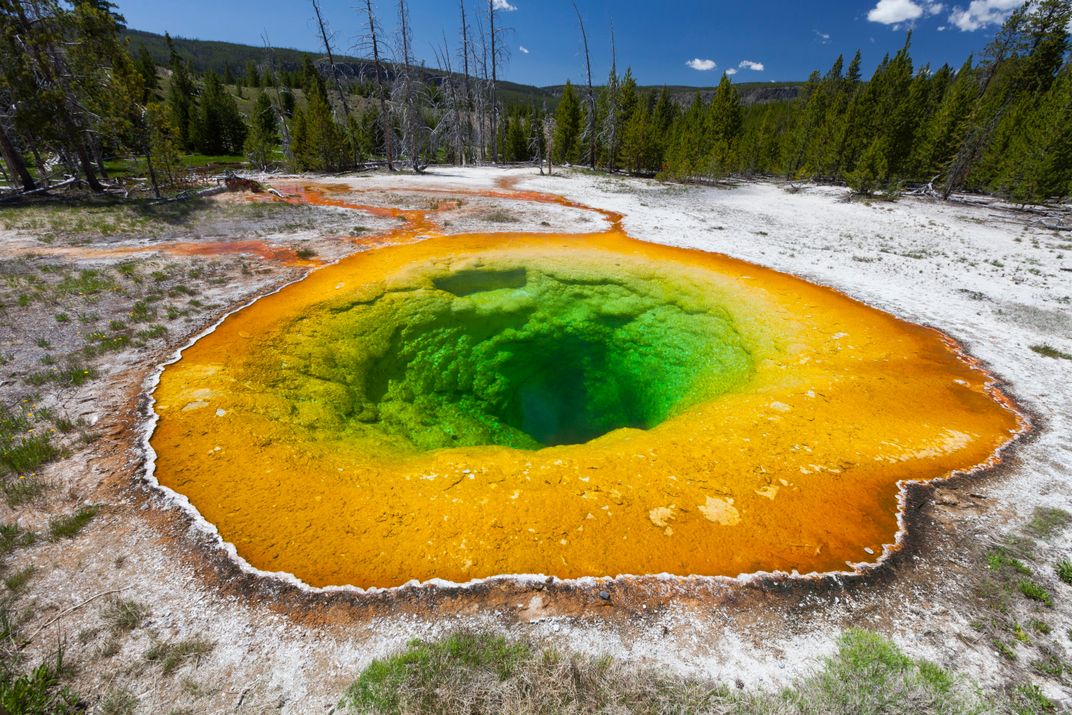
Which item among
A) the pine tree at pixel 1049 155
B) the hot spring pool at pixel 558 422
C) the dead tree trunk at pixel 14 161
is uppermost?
the pine tree at pixel 1049 155

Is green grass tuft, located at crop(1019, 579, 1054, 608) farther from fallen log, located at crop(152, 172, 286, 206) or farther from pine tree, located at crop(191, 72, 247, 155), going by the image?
pine tree, located at crop(191, 72, 247, 155)

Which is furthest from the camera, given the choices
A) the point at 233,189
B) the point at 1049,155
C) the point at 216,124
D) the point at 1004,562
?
the point at 216,124

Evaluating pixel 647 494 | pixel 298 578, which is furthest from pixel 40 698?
pixel 647 494

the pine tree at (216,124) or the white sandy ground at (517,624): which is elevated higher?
the pine tree at (216,124)

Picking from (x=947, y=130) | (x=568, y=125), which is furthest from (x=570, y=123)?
(x=947, y=130)

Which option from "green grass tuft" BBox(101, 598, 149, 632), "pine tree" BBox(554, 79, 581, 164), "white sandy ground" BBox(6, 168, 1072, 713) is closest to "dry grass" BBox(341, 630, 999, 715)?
"white sandy ground" BBox(6, 168, 1072, 713)

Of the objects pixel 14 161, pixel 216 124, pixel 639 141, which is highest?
pixel 216 124

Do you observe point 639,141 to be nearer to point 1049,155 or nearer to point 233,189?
point 1049,155

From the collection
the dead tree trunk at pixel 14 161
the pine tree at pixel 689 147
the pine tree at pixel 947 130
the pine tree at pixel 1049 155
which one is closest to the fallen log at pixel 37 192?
the dead tree trunk at pixel 14 161

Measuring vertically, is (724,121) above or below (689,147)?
above

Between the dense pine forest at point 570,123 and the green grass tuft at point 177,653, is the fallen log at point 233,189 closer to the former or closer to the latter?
the dense pine forest at point 570,123
